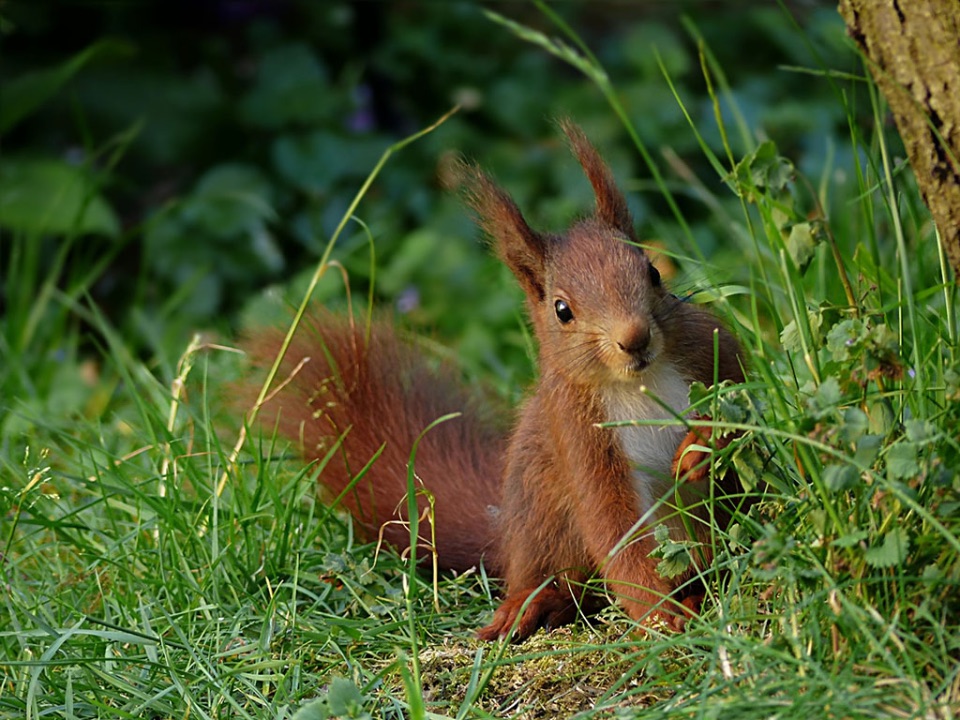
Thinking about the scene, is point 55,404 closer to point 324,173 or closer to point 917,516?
point 324,173

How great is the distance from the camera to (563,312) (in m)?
2.08

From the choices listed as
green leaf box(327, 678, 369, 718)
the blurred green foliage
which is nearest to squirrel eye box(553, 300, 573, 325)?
green leaf box(327, 678, 369, 718)

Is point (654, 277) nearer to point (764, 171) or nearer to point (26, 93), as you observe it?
point (764, 171)

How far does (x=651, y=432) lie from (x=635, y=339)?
175 millimetres

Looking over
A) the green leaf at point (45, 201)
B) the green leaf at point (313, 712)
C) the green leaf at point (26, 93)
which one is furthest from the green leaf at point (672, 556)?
the green leaf at point (45, 201)

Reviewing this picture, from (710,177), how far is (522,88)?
2.82 ft

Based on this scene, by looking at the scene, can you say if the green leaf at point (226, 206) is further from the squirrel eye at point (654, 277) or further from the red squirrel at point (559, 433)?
the squirrel eye at point (654, 277)

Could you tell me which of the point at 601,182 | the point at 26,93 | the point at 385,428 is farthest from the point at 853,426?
the point at 26,93

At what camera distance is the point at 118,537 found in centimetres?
229

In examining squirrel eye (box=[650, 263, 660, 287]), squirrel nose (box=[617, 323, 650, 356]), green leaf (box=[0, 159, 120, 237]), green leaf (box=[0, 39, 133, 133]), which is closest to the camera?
squirrel nose (box=[617, 323, 650, 356])

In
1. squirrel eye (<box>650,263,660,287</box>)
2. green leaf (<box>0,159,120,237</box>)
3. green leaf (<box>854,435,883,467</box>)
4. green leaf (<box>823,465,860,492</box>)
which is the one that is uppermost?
squirrel eye (<box>650,263,660,287</box>)

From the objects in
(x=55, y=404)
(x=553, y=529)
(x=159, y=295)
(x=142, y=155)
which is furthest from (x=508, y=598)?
(x=142, y=155)

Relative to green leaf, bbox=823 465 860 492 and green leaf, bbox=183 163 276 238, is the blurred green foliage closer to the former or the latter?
green leaf, bbox=183 163 276 238

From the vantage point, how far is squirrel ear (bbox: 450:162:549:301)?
7.00 ft
